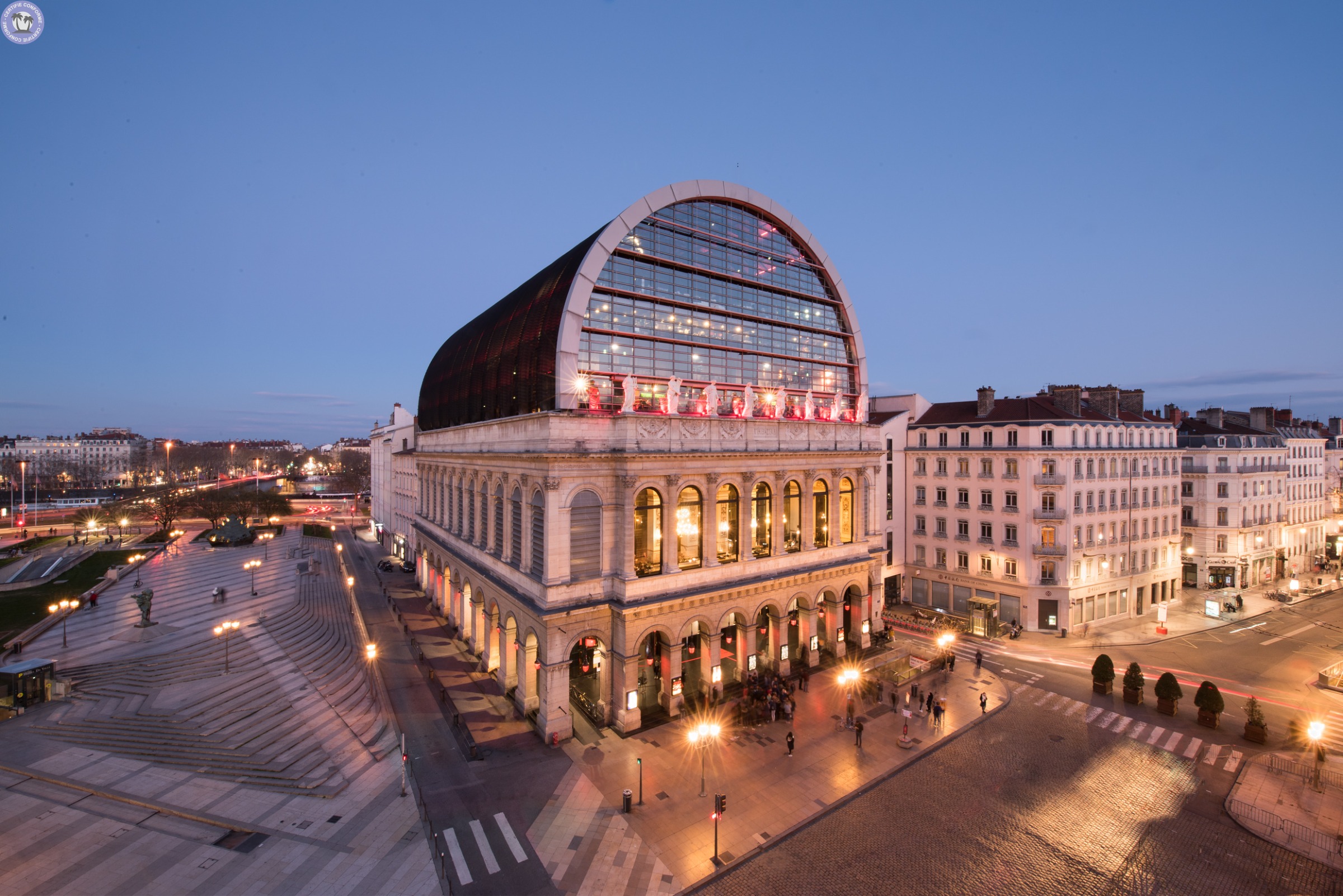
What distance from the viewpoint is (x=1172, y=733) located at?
101 ft

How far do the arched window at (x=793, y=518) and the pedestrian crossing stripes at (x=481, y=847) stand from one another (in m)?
22.8

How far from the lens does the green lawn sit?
4113 cm

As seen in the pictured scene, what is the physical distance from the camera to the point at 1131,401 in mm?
61625

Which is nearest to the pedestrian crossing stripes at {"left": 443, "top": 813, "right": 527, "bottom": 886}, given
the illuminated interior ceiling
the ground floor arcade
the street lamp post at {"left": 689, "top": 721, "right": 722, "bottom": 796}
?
the ground floor arcade

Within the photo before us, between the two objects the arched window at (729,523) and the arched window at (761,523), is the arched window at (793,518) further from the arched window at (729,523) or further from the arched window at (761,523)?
the arched window at (729,523)

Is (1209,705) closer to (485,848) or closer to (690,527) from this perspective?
(690,527)

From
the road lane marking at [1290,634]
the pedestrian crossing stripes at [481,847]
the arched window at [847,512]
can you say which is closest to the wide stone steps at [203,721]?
the pedestrian crossing stripes at [481,847]

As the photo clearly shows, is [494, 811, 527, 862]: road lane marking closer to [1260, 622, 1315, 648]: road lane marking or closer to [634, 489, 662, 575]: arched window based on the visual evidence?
[634, 489, 662, 575]: arched window

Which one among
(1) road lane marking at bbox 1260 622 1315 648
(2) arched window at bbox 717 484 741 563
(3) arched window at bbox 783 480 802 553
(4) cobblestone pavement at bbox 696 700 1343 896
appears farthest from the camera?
(1) road lane marking at bbox 1260 622 1315 648

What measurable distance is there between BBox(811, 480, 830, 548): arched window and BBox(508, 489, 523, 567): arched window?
20.2 m

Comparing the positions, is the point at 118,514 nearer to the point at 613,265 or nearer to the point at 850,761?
the point at 613,265

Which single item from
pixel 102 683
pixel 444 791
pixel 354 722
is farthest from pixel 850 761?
pixel 102 683

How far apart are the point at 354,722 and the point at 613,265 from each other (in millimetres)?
29509

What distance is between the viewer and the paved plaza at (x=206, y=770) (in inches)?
779
